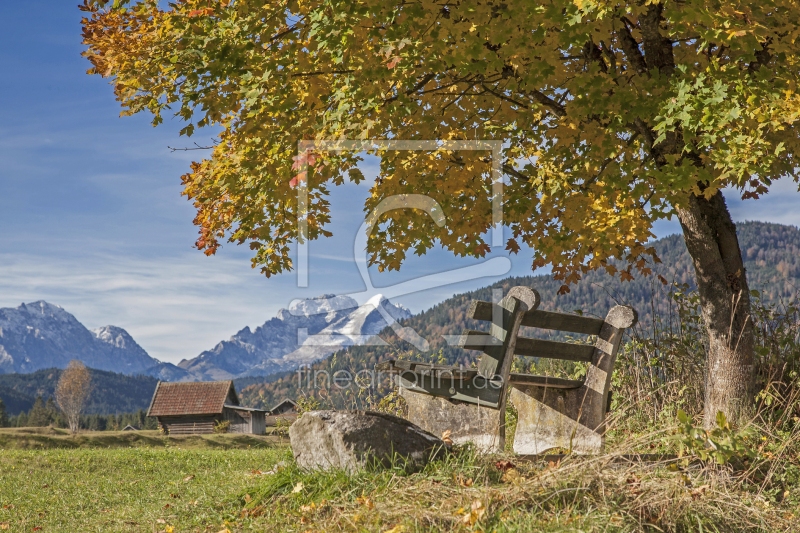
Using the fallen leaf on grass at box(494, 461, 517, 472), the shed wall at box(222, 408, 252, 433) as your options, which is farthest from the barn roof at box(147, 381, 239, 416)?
the fallen leaf on grass at box(494, 461, 517, 472)

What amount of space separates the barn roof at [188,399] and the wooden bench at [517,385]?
38.3 meters

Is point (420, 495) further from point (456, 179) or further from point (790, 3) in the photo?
point (790, 3)

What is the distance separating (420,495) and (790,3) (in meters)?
4.47

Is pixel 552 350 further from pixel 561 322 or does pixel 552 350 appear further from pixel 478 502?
pixel 478 502

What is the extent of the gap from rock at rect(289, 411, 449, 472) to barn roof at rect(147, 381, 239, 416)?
128 feet

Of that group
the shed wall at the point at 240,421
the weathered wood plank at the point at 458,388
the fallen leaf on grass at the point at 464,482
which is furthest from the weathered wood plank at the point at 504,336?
the shed wall at the point at 240,421

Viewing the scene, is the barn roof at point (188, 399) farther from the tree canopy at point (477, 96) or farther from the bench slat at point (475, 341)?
the bench slat at point (475, 341)

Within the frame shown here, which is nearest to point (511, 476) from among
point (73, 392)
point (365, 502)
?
point (365, 502)

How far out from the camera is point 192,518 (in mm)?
4023

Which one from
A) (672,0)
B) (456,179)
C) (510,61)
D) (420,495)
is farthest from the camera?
(456,179)

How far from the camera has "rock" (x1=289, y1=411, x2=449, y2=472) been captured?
3.74 m

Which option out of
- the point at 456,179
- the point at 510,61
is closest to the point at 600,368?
the point at 456,179

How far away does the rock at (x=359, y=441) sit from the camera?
3.74 m

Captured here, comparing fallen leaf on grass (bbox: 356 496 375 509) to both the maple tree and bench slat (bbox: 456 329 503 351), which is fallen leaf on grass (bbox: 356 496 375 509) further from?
the maple tree
